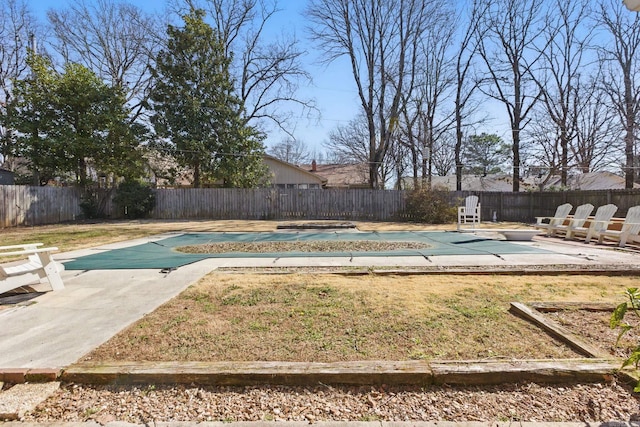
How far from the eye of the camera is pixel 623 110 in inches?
680

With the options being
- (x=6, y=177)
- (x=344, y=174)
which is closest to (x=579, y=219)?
(x=6, y=177)

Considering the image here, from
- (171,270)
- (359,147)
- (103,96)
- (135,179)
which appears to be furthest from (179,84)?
(359,147)

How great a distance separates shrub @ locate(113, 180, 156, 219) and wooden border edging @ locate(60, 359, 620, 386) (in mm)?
16757

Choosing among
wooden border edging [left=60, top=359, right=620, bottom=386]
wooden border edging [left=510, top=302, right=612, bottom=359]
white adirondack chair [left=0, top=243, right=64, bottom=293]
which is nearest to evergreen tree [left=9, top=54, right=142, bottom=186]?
white adirondack chair [left=0, top=243, right=64, bottom=293]

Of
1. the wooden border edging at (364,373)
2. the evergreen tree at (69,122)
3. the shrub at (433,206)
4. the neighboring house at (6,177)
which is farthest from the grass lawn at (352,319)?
the neighboring house at (6,177)

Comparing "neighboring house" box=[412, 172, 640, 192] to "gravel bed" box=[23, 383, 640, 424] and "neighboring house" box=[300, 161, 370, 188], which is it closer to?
"neighboring house" box=[300, 161, 370, 188]

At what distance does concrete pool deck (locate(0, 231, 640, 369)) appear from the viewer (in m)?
2.62

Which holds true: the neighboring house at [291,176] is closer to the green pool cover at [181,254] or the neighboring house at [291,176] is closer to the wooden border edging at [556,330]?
the green pool cover at [181,254]

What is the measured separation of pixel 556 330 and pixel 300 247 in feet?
18.3

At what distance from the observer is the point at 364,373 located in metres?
2.09

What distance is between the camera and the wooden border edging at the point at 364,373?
2074 millimetres

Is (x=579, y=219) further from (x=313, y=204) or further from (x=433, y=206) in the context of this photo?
(x=313, y=204)

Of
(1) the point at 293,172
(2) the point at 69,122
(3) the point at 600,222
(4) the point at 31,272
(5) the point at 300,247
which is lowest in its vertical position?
(5) the point at 300,247

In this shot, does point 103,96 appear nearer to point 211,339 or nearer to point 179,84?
point 179,84
